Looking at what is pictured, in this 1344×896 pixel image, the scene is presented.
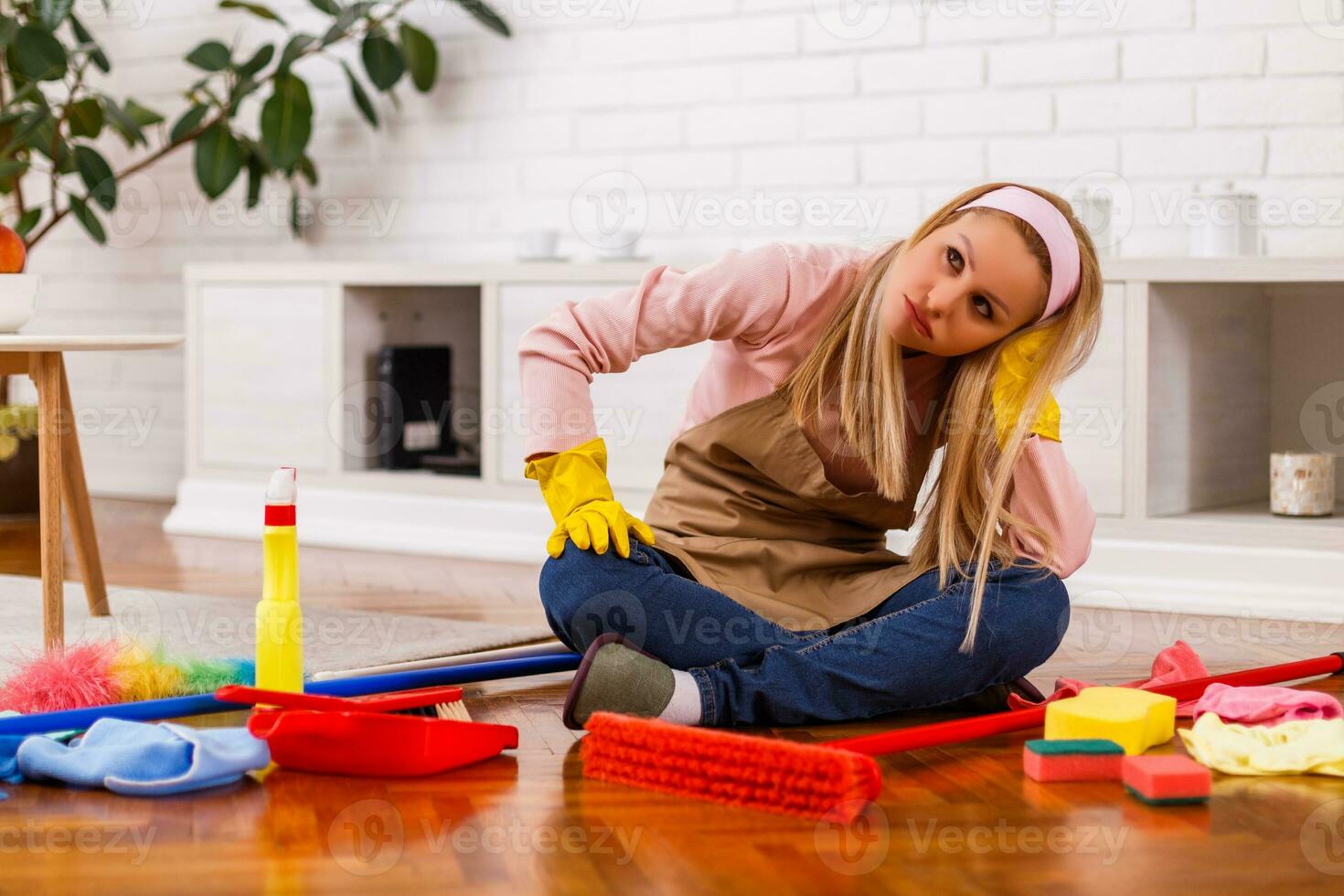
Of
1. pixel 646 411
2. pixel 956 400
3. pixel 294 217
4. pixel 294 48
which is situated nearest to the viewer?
pixel 956 400

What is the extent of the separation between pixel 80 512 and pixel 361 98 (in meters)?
1.72

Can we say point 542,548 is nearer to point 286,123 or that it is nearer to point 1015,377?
point 286,123

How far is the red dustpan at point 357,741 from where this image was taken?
1481 mm

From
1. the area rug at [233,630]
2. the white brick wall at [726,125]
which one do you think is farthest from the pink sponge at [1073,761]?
the white brick wall at [726,125]

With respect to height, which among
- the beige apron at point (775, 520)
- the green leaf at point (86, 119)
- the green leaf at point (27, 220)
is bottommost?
the beige apron at point (775, 520)

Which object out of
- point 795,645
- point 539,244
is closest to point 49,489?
point 795,645

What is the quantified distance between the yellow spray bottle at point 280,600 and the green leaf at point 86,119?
8.23 ft

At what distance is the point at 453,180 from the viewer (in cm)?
386

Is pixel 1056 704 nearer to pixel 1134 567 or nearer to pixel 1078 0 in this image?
pixel 1134 567

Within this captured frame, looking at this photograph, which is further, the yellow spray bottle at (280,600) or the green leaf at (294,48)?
the green leaf at (294,48)

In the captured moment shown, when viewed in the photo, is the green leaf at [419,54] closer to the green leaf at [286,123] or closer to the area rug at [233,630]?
the green leaf at [286,123]

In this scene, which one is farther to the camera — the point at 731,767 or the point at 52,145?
the point at 52,145

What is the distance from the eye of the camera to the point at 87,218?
3861 millimetres

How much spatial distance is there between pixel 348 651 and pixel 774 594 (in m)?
0.61
